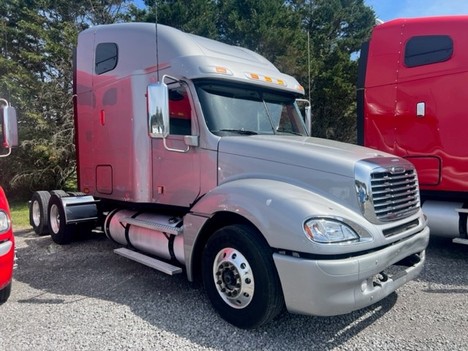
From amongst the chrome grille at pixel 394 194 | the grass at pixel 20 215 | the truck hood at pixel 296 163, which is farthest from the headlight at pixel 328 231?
the grass at pixel 20 215

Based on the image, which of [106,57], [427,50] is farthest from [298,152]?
[106,57]

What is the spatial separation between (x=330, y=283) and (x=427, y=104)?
392cm

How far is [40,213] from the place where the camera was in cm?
784

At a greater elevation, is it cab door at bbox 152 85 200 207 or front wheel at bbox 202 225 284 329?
cab door at bbox 152 85 200 207

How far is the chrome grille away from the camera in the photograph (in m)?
3.67

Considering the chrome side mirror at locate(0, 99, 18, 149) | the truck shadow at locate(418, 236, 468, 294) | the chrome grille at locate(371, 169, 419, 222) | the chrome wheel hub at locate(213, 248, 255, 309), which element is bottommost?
the truck shadow at locate(418, 236, 468, 294)

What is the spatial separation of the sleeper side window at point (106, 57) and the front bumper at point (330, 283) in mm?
3940

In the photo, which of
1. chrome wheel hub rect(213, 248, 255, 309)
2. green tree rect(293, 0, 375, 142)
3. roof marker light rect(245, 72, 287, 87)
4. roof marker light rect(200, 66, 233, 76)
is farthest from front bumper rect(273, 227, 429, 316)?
green tree rect(293, 0, 375, 142)

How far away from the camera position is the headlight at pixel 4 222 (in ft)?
13.2

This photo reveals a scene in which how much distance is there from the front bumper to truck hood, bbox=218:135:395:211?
52 cm

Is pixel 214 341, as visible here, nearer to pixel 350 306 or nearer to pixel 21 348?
pixel 350 306

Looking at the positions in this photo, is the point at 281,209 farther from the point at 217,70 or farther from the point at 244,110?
the point at 217,70

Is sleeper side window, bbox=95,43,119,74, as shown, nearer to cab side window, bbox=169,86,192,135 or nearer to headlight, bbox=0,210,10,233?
cab side window, bbox=169,86,192,135

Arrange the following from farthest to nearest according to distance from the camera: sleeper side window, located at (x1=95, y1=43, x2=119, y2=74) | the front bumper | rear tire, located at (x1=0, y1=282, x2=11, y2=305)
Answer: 1. sleeper side window, located at (x1=95, y1=43, x2=119, y2=74)
2. rear tire, located at (x1=0, y1=282, x2=11, y2=305)
3. the front bumper
